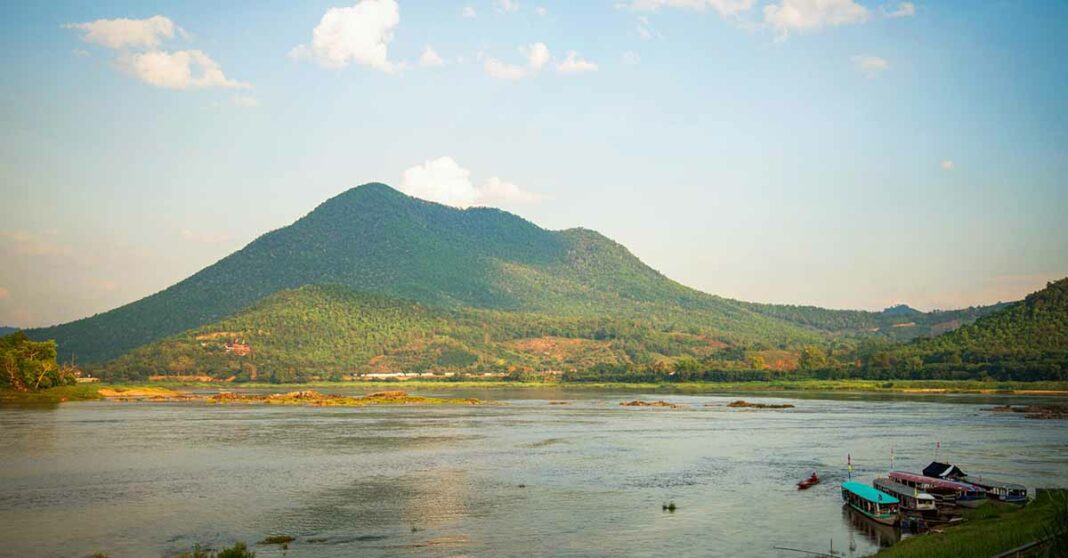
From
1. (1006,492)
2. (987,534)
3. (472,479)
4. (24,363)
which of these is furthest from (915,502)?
(24,363)

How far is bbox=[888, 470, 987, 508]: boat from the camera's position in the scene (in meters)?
41.1

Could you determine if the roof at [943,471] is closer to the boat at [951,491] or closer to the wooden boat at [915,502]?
the boat at [951,491]

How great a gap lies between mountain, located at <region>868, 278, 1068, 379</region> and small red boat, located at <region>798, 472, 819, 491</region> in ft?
333

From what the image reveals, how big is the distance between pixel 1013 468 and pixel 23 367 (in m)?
113

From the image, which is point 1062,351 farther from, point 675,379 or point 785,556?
point 785,556

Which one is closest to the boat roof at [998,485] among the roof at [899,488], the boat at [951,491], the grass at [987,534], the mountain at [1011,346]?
the boat at [951,491]

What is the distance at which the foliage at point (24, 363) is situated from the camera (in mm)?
115062

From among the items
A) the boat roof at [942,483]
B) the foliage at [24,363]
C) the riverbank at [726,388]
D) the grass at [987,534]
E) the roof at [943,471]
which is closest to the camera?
the grass at [987,534]

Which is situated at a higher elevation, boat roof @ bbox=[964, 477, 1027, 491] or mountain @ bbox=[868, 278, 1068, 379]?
mountain @ bbox=[868, 278, 1068, 379]

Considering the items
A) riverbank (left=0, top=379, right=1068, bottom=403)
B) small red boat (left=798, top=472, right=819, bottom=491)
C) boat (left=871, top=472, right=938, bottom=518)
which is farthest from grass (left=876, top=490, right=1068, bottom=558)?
riverbank (left=0, top=379, right=1068, bottom=403)

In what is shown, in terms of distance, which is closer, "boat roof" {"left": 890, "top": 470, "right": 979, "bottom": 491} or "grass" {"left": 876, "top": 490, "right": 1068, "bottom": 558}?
"grass" {"left": 876, "top": 490, "right": 1068, "bottom": 558}

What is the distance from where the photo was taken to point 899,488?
40.9 m

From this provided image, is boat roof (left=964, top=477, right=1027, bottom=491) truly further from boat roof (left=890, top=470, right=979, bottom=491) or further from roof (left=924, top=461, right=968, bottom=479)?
roof (left=924, top=461, right=968, bottom=479)

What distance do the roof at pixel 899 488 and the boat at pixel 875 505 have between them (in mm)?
836
